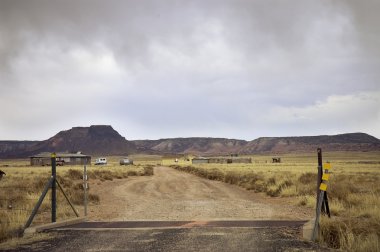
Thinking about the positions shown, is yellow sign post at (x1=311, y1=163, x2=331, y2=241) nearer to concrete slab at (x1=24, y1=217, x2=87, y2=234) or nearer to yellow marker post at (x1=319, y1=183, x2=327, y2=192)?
yellow marker post at (x1=319, y1=183, x2=327, y2=192)

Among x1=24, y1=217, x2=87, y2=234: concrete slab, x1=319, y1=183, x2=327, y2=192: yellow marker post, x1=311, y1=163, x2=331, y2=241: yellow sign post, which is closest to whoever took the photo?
x1=311, y1=163, x2=331, y2=241: yellow sign post

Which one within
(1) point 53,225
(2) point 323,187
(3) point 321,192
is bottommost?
(1) point 53,225

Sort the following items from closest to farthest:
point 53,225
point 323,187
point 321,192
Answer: point 323,187
point 321,192
point 53,225

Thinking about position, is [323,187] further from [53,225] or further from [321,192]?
[53,225]

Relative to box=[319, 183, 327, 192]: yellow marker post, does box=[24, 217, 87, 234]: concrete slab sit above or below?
below

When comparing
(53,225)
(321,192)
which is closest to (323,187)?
(321,192)

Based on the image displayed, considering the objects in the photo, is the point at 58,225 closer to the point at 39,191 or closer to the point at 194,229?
the point at 194,229

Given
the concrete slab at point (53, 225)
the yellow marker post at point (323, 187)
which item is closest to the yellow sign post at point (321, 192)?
the yellow marker post at point (323, 187)

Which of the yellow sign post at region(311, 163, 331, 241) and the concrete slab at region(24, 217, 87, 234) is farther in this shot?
the concrete slab at region(24, 217, 87, 234)

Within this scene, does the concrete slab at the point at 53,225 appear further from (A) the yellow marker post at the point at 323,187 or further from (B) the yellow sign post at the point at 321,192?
(A) the yellow marker post at the point at 323,187

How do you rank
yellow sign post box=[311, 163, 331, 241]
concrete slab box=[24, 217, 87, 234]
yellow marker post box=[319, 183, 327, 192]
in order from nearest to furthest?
1. yellow sign post box=[311, 163, 331, 241]
2. yellow marker post box=[319, 183, 327, 192]
3. concrete slab box=[24, 217, 87, 234]

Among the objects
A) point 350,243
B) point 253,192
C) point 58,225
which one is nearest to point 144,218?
point 58,225

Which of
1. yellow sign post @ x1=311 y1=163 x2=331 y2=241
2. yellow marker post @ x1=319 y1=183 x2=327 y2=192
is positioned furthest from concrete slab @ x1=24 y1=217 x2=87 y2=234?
yellow marker post @ x1=319 y1=183 x2=327 y2=192

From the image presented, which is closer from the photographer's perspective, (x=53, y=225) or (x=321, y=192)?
(x=321, y=192)
